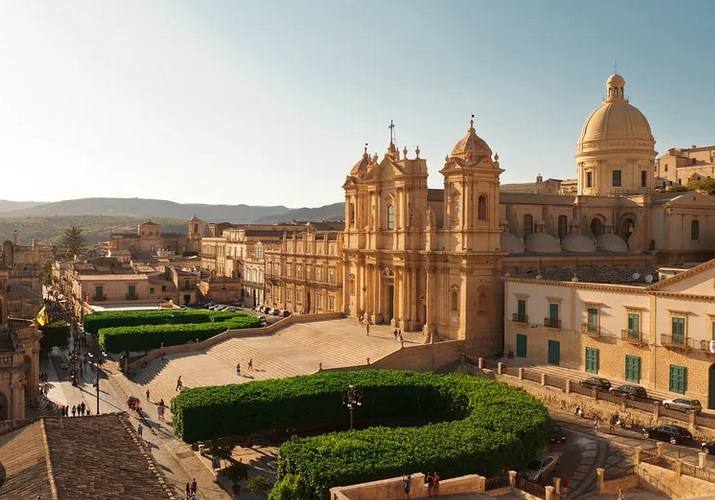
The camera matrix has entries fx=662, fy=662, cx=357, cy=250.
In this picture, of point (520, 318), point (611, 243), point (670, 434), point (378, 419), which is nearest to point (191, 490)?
point (378, 419)

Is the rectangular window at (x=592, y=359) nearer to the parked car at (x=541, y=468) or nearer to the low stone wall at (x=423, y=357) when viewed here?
the low stone wall at (x=423, y=357)

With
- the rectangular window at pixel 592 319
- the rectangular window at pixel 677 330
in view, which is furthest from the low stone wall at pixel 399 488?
the rectangular window at pixel 592 319

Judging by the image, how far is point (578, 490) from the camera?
87.2ft

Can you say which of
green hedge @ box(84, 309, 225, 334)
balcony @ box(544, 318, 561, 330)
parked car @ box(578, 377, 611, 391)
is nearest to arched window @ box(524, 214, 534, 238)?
balcony @ box(544, 318, 561, 330)

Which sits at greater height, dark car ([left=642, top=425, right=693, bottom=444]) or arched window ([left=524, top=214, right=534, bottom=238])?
arched window ([left=524, top=214, right=534, bottom=238])

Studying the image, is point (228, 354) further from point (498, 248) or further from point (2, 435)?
point (2, 435)

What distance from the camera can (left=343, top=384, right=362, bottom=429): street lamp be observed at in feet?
100

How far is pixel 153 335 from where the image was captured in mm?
53594

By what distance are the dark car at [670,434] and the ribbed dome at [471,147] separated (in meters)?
24.3

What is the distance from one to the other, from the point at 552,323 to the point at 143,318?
36.7m

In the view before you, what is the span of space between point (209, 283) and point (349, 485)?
222 ft

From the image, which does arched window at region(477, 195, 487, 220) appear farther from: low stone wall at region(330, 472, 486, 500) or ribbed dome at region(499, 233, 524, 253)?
low stone wall at region(330, 472, 486, 500)

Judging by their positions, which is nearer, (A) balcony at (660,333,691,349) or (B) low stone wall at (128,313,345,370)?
(A) balcony at (660,333,691,349)

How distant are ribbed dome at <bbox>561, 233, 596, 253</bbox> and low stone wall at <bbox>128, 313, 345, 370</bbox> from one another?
20.5m
